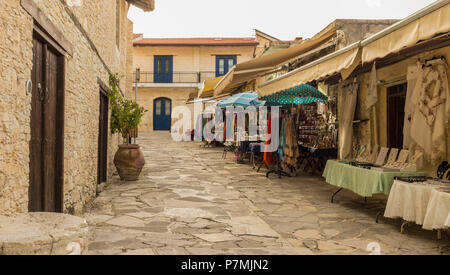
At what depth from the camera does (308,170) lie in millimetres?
10203

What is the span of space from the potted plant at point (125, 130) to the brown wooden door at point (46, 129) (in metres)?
3.76

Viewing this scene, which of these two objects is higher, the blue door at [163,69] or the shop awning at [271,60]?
the blue door at [163,69]

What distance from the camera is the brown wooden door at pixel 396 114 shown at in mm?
6832

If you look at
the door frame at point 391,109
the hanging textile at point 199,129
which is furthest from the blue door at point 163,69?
the door frame at point 391,109

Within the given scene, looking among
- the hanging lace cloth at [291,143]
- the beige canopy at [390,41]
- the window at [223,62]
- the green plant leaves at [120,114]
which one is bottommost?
the hanging lace cloth at [291,143]

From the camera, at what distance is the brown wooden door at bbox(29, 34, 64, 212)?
3.64m

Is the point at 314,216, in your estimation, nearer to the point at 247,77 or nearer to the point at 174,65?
the point at 247,77

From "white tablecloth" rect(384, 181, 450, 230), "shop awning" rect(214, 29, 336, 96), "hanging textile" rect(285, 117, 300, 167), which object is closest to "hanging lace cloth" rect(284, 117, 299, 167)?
"hanging textile" rect(285, 117, 300, 167)

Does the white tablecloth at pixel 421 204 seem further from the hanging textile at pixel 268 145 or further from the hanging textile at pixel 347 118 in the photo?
the hanging textile at pixel 268 145

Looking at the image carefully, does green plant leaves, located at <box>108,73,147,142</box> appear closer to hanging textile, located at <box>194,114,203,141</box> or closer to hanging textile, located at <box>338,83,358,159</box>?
hanging textile, located at <box>338,83,358,159</box>

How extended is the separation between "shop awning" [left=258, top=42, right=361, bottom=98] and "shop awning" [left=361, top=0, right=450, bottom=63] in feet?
1.03

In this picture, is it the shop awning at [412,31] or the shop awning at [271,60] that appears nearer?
the shop awning at [412,31]

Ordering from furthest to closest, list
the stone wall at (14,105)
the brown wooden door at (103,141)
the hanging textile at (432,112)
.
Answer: the brown wooden door at (103,141) → the hanging textile at (432,112) → the stone wall at (14,105)
